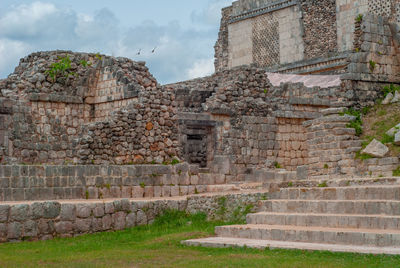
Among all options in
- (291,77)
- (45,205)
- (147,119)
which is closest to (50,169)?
(45,205)

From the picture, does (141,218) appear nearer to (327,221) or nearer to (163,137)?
(163,137)

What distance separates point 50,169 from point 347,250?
7986 millimetres

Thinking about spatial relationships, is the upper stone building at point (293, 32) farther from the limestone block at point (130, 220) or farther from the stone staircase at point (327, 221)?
the stone staircase at point (327, 221)

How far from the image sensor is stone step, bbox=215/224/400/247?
32.2 ft

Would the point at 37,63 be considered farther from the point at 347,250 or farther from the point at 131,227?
the point at 347,250

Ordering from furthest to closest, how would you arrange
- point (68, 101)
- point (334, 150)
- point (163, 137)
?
1. point (68, 101)
2. point (163, 137)
3. point (334, 150)

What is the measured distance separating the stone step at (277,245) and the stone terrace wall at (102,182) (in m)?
4.78

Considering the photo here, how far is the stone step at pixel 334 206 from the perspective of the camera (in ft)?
35.9

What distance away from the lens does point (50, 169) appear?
1526 centimetres

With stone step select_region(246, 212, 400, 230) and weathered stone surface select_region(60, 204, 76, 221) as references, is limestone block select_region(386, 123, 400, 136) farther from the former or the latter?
weathered stone surface select_region(60, 204, 76, 221)

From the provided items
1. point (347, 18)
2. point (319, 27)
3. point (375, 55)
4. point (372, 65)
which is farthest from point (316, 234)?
point (319, 27)

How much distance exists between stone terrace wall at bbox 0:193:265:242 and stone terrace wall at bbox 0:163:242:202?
1356 mm

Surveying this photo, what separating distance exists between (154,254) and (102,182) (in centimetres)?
594

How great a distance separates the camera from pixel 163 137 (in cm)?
1855
